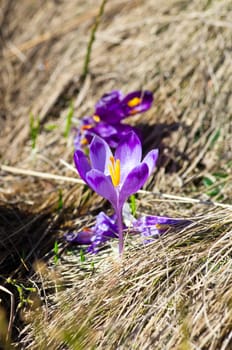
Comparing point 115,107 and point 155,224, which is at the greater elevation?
point 115,107

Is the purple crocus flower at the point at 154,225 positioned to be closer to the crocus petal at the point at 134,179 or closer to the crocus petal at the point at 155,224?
the crocus petal at the point at 155,224

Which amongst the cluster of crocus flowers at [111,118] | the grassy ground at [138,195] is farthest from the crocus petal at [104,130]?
the grassy ground at [138,195]

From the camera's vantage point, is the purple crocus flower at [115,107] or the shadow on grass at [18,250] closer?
the shadow on grass at [18,250]

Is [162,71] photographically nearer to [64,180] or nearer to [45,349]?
[64,180]

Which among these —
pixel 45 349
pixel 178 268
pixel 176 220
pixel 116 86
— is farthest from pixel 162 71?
pixel 45 349

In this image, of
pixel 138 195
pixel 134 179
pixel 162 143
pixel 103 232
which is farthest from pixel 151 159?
pixel 162 143

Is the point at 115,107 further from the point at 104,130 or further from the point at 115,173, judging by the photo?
the point at 115,173
